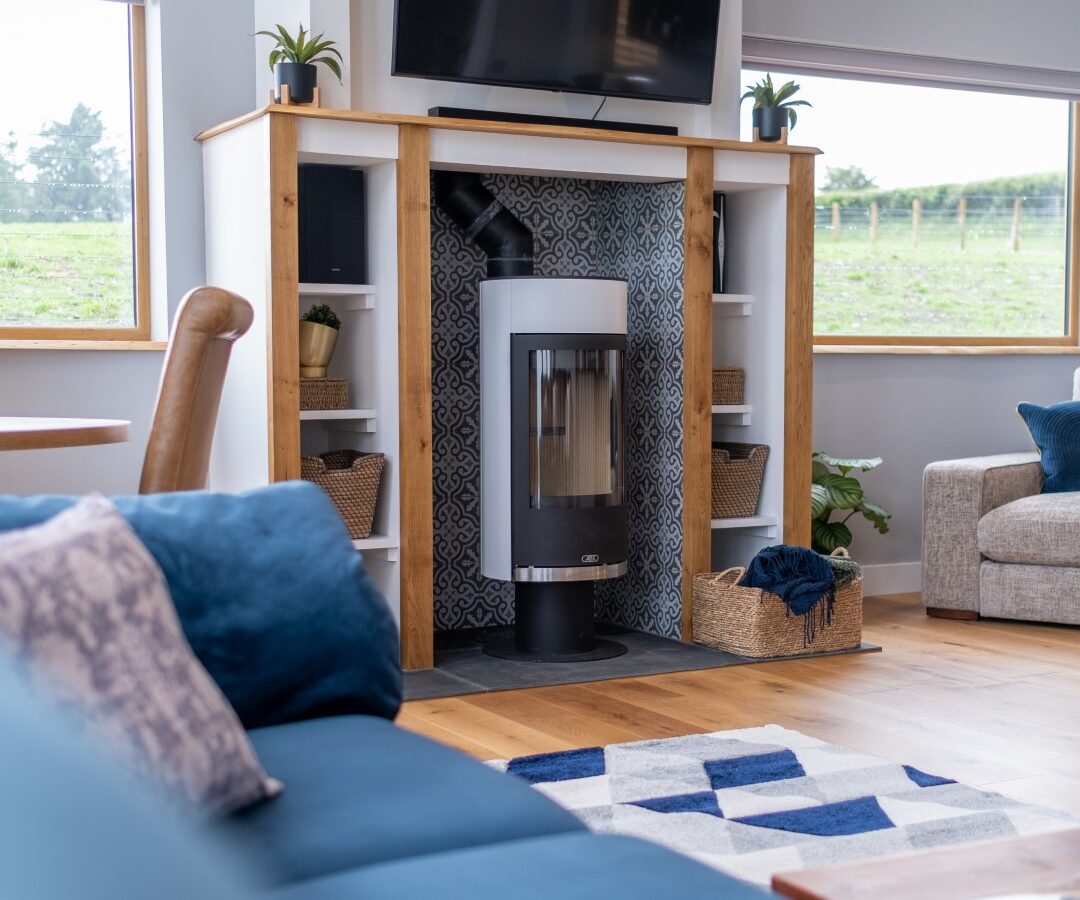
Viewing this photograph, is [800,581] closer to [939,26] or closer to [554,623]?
[554,623]

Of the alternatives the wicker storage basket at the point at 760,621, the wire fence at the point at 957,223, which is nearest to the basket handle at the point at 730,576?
the wicker storage basket at the point at 760,621

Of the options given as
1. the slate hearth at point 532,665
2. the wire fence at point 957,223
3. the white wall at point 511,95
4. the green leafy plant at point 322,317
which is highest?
the white wall at point 511,95

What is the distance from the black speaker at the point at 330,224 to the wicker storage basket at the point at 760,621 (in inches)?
59.0

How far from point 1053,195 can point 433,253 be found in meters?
3.19

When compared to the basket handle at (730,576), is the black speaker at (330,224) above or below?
above

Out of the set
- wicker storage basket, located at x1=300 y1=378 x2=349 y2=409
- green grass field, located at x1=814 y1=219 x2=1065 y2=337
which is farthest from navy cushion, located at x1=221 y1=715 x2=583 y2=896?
green grass field, located at x1=814 y1=219 x2=1065 y2=337

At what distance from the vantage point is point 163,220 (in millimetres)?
4328

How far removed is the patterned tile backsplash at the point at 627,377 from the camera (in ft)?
15.0

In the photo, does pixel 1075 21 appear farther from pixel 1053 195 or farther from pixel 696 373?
pixel 696 373

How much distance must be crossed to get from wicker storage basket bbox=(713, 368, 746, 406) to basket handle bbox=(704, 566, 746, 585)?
58 cm

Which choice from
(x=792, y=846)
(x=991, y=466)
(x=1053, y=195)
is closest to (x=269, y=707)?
(x=792, y=846)

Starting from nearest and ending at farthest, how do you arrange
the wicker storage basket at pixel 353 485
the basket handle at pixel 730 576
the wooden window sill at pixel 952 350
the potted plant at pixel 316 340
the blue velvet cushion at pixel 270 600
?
the blue velvet cushion at pixel 270 600
the wicker storage basket at pixel 353 485
the potted plant at pixel 316 340
the basket handle at pixel 730 576
the wooden window sill at pixel 952 350

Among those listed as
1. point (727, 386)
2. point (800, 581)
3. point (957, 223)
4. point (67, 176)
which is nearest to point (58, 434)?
point (67, 176)

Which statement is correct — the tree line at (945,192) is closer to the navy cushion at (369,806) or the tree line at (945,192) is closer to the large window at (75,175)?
the large window at (75,175)
